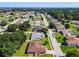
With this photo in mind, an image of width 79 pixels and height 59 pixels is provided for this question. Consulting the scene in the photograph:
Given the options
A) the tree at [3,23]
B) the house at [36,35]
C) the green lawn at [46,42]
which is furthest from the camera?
the tree at [3,23]

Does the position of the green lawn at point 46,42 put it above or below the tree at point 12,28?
below

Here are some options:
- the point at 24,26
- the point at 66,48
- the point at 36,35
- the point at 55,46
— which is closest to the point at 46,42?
the point at 55,46

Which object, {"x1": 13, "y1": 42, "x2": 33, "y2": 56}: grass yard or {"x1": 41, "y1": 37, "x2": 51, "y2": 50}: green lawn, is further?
{"x1": 41, "y1": 37, "x2": 51, "y2": 50}: green lawn

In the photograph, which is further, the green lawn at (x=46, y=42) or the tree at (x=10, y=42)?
the green lawn at (x=46, y=42)

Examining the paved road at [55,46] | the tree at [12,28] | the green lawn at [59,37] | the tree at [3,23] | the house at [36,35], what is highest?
the tree at [3,23]

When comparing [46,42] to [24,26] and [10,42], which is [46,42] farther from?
[10,42]

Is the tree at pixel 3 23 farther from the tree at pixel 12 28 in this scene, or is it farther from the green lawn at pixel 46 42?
the green lawn at pixel 46 42

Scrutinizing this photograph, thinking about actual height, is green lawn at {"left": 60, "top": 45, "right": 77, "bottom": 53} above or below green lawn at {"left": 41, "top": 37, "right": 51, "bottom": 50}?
below

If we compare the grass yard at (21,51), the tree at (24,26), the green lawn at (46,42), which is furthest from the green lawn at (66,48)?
the tree at (24,26)

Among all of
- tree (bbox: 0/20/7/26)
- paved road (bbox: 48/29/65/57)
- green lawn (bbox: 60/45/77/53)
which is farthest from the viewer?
tree (bbox: 0/20/7/26)

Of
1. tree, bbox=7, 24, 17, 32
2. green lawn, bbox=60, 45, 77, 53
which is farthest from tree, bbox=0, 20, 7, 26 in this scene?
green lawn, bbox=60, 45, 77, 53

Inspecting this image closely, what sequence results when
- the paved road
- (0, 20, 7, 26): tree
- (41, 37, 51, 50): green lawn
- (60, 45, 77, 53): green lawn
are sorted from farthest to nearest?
(0, 20, 7, 26): tree < (41, 37, 51, 50): green lawn < (60, 45, 77, 53): green lawn < the paved road

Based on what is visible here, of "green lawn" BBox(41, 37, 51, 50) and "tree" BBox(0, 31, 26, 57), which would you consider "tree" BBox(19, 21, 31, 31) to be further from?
"green lawn" BBox(41, 37, 51, 50)

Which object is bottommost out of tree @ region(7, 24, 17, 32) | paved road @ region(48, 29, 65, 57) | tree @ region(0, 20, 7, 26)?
paved road @ region(48, 29, 65, 57)
